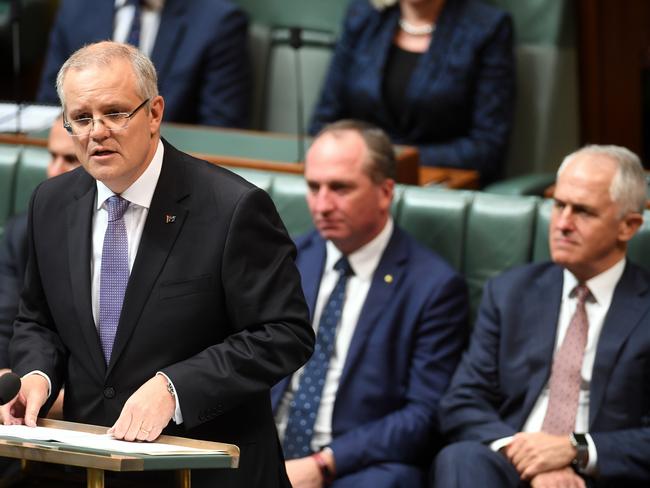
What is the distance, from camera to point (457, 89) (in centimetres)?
336

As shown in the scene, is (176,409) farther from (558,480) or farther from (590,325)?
(590,325)

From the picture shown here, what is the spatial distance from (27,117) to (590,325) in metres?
1.73

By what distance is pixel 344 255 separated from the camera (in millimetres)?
2498

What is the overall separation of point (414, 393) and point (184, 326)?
91 cm

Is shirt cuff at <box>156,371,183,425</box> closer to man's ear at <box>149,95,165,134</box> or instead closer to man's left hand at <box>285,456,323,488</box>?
man's ear at <box>149,95,165,134</box>

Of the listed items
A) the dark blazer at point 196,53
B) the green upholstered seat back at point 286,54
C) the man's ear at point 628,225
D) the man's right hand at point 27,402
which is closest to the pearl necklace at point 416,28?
the green upholstered seat back at point 286,54

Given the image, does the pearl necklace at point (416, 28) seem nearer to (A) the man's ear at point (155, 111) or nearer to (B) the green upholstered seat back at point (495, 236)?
(B) the green upholstered seat back at point (495, 236)

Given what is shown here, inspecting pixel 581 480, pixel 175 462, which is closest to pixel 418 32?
pixel 581 480

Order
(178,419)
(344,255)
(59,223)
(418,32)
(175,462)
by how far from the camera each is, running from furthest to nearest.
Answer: (418,32) → (344,255) → (59,223) → (178,419) → (175,462)

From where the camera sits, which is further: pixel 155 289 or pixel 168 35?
pixel 168 35

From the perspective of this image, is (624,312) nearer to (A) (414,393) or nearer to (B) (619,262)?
(B) (619,262)

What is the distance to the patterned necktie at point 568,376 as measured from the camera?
2.23 meters

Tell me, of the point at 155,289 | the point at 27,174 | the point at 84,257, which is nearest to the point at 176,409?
the point at 155,289

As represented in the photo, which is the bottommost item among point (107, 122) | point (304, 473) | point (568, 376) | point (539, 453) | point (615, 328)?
point (304, 473)
